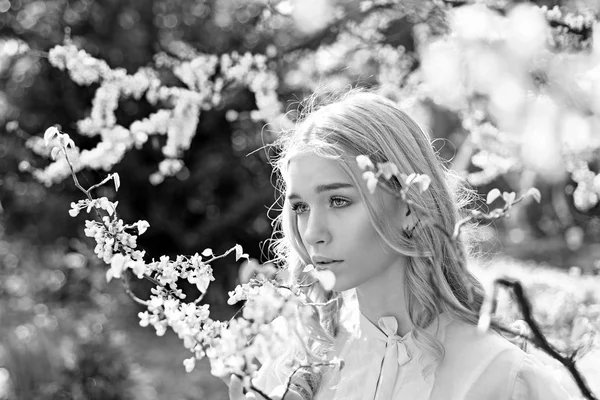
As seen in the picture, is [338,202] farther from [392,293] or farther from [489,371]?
[489,371]

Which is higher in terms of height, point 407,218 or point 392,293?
point 407,218

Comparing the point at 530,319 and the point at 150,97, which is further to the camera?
the point at 150,97

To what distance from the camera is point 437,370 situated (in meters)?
1.58

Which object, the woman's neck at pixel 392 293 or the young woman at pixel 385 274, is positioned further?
the woman's neck at pixel 392 293

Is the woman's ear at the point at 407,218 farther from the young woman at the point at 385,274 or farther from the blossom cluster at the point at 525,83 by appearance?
the blossom cluster at the point at 525,83

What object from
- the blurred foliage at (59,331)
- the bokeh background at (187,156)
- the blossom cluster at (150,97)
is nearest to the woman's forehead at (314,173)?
the bokeh background at (187,156)

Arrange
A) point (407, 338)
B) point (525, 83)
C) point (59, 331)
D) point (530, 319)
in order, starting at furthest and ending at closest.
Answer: point (59, 331) < point (525, 83) < point (407, 338) < point (530, 319)

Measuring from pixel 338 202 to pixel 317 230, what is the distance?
0.26 feet

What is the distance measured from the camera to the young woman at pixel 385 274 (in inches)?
60.0

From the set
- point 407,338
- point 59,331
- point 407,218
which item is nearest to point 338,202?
point 407,218

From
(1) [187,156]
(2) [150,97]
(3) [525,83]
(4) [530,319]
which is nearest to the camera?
(4) [530,319]

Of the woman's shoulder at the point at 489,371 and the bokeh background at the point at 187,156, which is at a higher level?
the woman's shoulder at the point at 489,371

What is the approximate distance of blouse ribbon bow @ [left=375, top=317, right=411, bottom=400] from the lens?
1.61m

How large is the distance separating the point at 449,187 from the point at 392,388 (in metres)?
0.46
